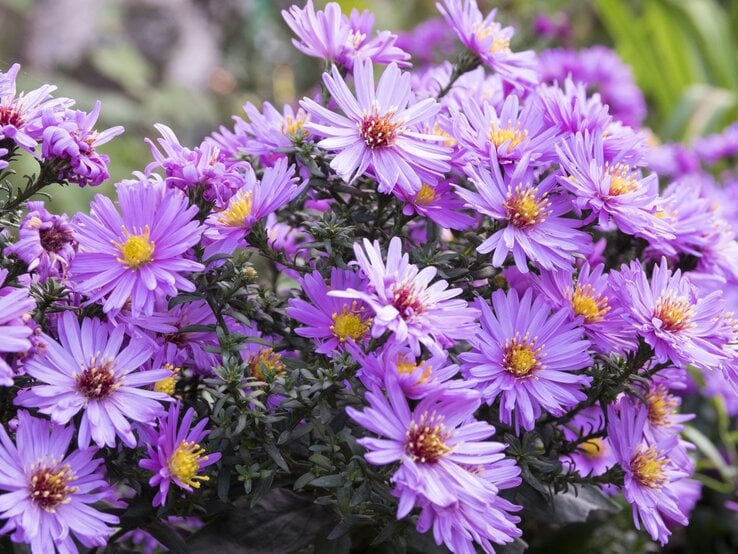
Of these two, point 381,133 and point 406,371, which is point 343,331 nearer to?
point 406,371

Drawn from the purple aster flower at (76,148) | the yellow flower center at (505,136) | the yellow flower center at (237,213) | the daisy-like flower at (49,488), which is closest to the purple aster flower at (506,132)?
the yellow flower center at (505,136)

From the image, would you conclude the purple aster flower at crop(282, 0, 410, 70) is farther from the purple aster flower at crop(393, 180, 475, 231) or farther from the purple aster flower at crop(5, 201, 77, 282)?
the purple aster flower at crop(5, 201, 77, 282)

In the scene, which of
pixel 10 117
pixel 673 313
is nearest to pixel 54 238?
pixel 10 117

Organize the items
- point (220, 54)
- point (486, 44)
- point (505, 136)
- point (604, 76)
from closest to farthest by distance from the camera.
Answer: point (505, 136) → point (486, 44) → point (604, 76) → point (220, 54)

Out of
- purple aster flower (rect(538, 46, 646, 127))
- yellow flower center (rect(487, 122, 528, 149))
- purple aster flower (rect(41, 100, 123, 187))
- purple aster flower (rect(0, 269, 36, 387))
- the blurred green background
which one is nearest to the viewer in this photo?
purple aster flower (rect(0, 269, 36, 387))

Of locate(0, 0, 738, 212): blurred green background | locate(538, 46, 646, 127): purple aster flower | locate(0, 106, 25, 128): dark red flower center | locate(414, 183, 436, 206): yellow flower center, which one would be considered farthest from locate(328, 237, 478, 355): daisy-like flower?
locate(0, 0, 738, 212): blurred green background

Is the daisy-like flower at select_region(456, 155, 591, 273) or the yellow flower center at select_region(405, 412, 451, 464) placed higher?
the daisy-like flower at select_region(456, 155, 591, 273)
